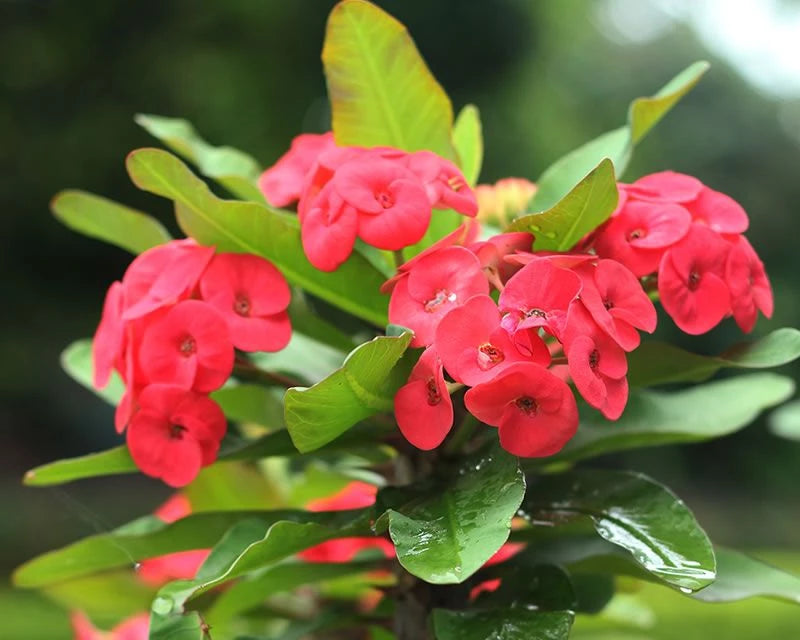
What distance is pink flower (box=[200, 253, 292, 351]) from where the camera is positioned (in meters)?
0.83

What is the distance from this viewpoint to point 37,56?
8.11 m

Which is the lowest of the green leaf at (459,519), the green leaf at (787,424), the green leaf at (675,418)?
the green leaf at (787,424)

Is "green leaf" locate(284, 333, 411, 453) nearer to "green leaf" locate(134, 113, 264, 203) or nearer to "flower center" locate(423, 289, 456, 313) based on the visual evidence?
"flower center" locate(423, 289, 456, 313)

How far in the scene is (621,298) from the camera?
30.0 inches

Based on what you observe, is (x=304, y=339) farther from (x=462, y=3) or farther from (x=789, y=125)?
(x=789, y=125)

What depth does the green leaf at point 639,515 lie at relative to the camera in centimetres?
72

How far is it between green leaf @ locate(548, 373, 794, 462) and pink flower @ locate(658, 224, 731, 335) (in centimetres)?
21

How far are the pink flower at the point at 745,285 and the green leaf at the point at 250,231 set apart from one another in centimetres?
31

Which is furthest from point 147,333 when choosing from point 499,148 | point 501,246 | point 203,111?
point 499,148

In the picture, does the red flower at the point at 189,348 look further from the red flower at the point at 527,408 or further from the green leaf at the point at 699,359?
the green leaf at the point at 699,359

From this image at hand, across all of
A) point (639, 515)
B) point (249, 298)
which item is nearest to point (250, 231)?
point (249, 298)

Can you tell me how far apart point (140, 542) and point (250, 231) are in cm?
31

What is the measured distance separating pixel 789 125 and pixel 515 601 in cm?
1546

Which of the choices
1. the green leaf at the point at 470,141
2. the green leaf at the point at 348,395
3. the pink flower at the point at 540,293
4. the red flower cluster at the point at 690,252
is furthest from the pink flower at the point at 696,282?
the green leaf at the point at 470,141
